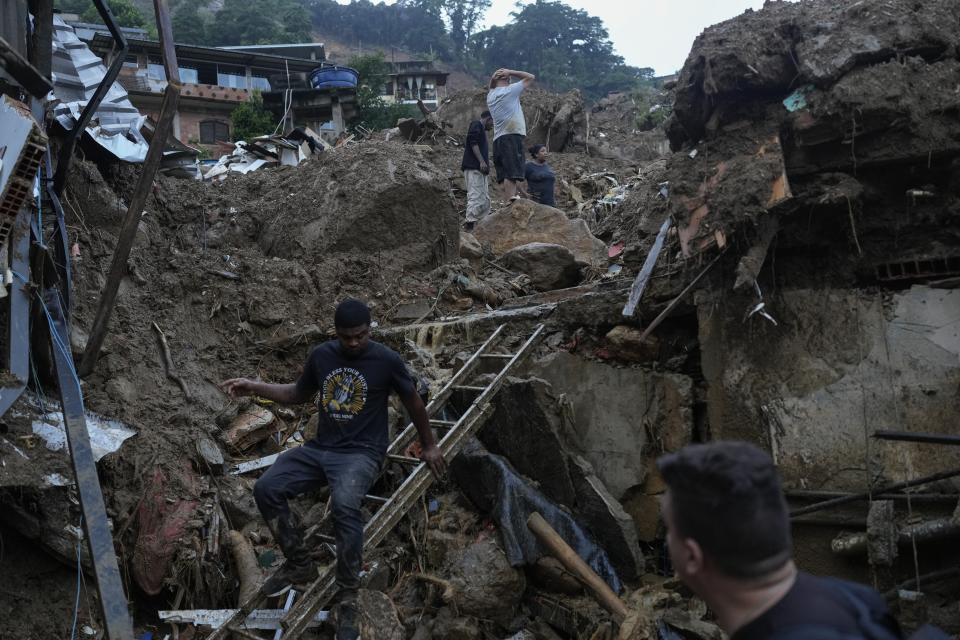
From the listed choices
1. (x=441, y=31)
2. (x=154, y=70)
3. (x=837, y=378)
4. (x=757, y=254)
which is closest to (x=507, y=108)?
(x=757, y=254)

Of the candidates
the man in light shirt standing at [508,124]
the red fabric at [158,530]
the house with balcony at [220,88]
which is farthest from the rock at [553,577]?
the house with balcony at [220,88]

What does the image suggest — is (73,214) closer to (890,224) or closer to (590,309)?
(590,309)

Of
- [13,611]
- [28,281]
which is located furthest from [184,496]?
[28,281]

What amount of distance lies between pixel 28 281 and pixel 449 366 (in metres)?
3.48

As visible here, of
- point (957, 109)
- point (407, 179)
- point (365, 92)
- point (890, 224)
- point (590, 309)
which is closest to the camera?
point (957, 109)

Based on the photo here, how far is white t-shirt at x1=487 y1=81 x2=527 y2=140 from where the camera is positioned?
1016 centimetres

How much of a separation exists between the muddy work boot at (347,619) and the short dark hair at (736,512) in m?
3.16

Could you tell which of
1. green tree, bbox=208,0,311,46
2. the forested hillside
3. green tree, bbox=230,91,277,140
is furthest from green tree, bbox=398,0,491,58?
green tree, bbox=230,91,277,140

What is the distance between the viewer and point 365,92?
88.7 ft

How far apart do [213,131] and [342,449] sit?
29535 mm

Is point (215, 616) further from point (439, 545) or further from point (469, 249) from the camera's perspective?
point (469, 249)

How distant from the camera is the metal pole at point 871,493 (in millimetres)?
4617

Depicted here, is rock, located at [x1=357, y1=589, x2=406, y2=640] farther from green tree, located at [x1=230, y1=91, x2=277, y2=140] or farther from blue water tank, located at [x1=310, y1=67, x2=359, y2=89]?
green tree, located at [x1=230, y1=91, x2=277, y2=140]

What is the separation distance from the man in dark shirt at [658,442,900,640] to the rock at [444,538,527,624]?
381 centimetres
